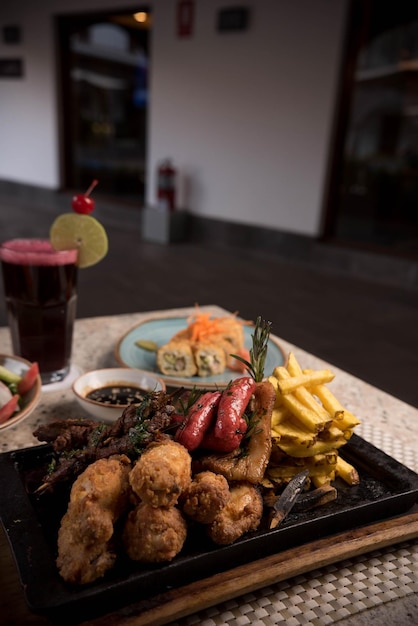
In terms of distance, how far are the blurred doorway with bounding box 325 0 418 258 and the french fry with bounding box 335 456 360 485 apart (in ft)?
17.6

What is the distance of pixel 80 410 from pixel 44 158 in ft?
30.9

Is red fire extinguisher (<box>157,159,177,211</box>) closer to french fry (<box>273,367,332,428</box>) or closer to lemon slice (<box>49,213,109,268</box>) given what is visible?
lemon slice (<box>49,213,109,268</box>)

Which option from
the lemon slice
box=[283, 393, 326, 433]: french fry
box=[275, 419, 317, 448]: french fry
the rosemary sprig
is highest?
the lemon slice

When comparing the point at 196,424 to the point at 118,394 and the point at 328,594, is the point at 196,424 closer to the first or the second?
the point at 328,594

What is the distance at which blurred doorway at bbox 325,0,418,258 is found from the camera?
5797 mm

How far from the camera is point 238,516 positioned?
0.90 metres

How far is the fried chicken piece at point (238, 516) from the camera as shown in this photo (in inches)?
34.0

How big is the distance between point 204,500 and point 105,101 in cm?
980

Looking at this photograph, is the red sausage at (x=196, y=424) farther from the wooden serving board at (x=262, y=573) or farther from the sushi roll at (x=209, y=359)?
the sushi roll at (x=209, y=359)

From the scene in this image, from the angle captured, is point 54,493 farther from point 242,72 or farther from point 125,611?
point 242,72

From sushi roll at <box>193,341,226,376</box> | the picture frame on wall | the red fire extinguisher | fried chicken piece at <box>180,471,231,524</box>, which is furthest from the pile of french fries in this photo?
the picture frame on wall

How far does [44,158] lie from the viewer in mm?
9945

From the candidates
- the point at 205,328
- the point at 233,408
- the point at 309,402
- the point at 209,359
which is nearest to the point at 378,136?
the point at 205,328

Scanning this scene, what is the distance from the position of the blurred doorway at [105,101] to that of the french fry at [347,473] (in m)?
8.25
